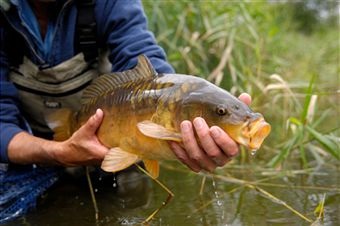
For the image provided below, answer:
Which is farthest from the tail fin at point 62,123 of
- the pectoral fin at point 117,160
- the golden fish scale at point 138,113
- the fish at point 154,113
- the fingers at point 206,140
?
the fingers at point 206,140

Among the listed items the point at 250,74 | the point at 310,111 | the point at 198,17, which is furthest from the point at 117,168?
the point at 198,17

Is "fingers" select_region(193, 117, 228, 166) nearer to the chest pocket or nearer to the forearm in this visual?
the forearm

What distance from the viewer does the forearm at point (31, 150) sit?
6.21 ft

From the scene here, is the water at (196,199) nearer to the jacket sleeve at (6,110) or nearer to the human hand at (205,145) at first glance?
the jacket sleeve at (6,110)

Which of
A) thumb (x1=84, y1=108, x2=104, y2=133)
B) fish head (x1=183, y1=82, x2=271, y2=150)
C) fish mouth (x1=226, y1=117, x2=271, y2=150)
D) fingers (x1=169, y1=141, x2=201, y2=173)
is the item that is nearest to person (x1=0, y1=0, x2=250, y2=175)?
thumb (x1=84, y1=108, x2=104, y2=133)

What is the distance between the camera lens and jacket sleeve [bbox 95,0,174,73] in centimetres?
208

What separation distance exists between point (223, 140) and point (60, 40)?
107 cm

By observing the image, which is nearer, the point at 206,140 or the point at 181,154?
the point at 206,140

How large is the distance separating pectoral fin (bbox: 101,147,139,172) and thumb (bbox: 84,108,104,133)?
0.42 feet

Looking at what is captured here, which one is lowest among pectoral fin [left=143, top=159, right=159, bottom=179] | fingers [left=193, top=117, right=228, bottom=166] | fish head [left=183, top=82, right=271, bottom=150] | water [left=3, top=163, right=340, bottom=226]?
water [left=3, top=163, right=340, bottom=226]

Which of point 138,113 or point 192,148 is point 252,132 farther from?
point 138,113

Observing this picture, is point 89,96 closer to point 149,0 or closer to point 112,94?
point 112,94

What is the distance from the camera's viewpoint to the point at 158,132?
4.72 ft

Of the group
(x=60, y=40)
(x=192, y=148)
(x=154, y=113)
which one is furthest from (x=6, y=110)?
(x=192, y=148)
